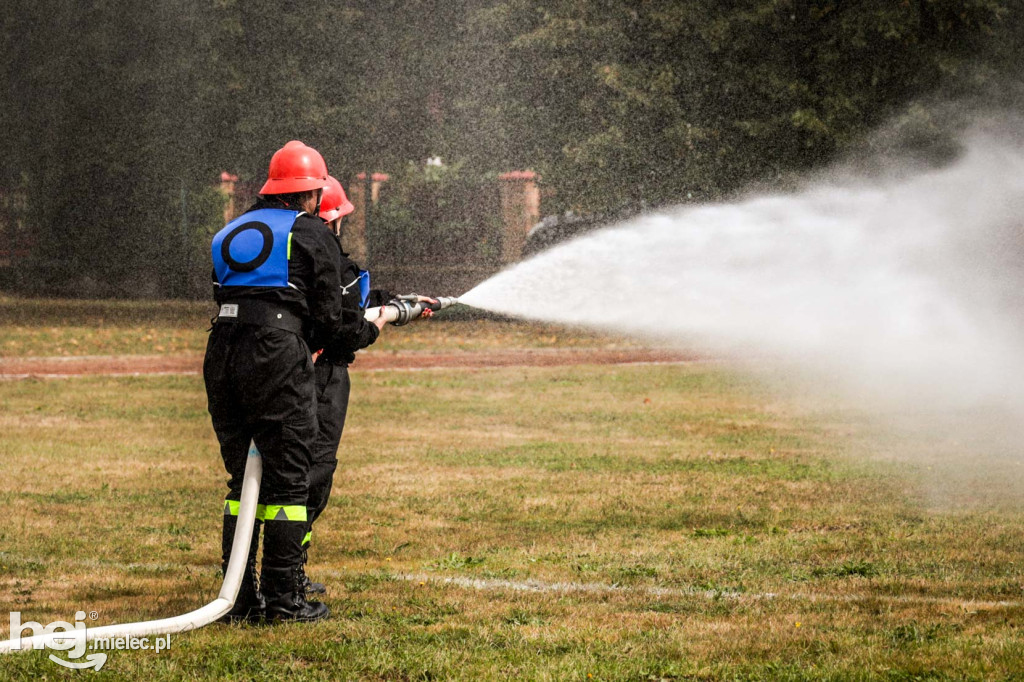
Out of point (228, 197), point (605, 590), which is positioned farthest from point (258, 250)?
point (228, 197)

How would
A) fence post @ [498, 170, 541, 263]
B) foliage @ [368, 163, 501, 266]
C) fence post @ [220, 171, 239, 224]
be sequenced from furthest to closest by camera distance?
1. foliage @ [368, 163, 501, 266]
2. fence post @ [498, 170, 541, 263]
3. fence post @ [220, 171, 239, 224]

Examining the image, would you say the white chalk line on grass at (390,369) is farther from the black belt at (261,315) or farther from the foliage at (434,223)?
the foliage at (434,223)

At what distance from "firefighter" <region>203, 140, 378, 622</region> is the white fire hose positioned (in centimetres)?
5

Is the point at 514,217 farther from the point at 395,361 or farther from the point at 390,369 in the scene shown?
the point at 390,369

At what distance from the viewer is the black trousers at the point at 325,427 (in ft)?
19.8

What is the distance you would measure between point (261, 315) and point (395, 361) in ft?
41.7

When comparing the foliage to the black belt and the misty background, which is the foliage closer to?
the misty background

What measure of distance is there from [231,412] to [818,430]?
7681mm

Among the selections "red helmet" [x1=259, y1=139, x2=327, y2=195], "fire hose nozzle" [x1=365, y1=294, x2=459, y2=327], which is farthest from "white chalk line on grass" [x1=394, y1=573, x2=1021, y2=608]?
"red helmet" [x1=259, y1=139, x2=327, y2=195]

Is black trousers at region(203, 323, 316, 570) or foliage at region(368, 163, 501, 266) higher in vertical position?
foliage at region(368, 163, 501, 266)

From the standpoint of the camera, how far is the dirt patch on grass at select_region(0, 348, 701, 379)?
16.8 m

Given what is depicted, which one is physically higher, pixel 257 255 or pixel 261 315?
pixel 257 255

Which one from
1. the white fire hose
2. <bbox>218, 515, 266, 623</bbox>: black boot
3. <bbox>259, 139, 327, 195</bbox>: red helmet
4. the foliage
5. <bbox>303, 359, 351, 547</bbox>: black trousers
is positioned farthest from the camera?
the foliage

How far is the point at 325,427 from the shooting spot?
6.06 meters
